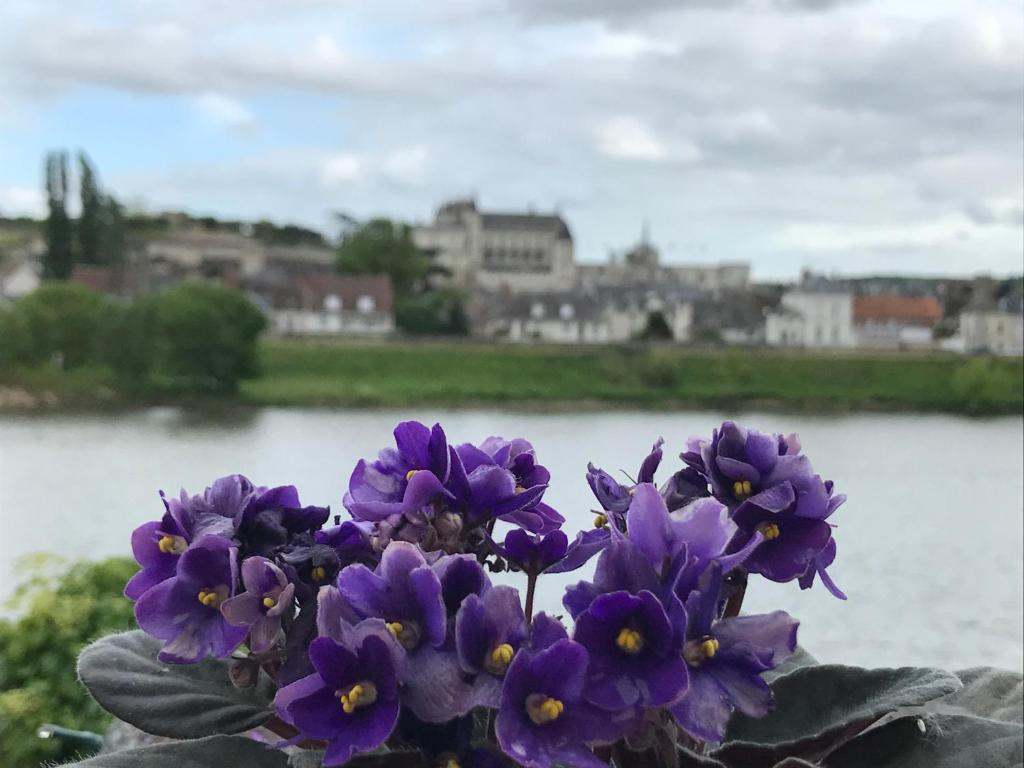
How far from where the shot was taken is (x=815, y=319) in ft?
8.35

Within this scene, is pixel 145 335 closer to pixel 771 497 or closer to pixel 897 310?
pixel 897 310

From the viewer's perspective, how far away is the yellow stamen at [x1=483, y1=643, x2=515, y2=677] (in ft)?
1.07

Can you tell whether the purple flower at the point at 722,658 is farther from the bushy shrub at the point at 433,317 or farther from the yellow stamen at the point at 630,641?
the bushy shrub at the point at 433,317

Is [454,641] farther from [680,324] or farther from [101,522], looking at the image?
A: [680,324]

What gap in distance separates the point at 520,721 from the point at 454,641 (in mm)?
40

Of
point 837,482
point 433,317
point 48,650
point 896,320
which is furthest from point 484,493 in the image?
point 433,317

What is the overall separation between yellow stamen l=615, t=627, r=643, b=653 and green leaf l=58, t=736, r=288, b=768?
16 centimetres

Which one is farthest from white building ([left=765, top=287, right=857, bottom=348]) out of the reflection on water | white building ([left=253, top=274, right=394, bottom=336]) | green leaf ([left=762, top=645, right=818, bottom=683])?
green leaf ([left=762, top=645, right=818, bottom=683])

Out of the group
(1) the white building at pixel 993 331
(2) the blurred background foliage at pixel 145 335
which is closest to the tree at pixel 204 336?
(2) the blurred background foliage at pixel 145 335

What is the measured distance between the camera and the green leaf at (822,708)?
0.41 m

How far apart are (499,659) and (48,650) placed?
1.76m

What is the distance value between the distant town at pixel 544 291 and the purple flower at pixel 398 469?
81.3 inches

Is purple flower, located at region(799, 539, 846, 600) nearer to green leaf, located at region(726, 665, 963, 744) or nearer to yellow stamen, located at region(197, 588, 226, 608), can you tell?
green leaf, located at region(726, 665, 963, 744)

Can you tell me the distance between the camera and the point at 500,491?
398 millimetres
